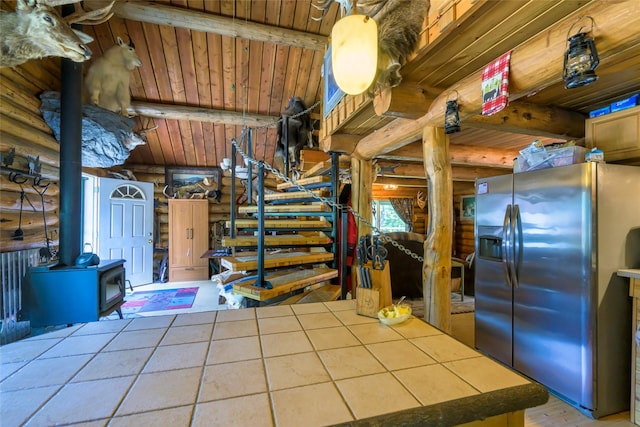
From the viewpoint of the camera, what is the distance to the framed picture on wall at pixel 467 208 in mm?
7496

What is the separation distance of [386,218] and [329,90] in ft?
19.6

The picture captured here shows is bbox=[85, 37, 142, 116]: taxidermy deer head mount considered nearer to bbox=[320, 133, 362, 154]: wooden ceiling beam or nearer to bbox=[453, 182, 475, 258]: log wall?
bbox=[320, 133, 362, 154]: wooden ceiling beam

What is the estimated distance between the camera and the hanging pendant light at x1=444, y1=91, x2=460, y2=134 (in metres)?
1.96

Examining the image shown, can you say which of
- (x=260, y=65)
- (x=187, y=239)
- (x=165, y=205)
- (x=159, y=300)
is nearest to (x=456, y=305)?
(x=159, y=300)

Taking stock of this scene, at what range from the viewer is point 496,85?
5.43 ft

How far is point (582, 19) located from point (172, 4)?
4442 millimetres

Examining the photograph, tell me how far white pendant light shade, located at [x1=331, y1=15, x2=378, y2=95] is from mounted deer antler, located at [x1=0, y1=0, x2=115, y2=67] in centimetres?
207

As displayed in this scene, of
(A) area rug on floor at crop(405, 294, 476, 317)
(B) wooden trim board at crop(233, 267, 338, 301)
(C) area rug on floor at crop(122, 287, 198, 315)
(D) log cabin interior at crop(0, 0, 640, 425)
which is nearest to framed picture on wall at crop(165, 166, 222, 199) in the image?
(D) log cabin interior at crop(0, 0, 640, 425)

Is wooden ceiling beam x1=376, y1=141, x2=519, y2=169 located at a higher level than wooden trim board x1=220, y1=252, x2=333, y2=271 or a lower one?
higher

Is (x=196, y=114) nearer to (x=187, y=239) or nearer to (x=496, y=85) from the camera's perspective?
(x=187, y=239)

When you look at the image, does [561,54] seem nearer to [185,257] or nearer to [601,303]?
[601,303]

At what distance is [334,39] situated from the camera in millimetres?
1516

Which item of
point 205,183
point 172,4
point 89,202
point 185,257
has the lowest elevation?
point 185,257

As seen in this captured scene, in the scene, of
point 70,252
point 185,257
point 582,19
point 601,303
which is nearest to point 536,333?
point 601,303
